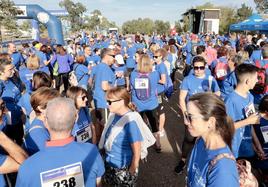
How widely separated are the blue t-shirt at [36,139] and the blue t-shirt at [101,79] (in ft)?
7.85

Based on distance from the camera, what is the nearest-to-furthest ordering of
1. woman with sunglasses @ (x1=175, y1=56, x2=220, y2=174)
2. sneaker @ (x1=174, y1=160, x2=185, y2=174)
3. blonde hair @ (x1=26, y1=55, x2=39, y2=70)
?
1. woman with sunglasses @ (x1=175, y1=56, x2=220, y2=174)
2. sneaker @ (x1=174, y1=160, x2=185, y2=174)
3. blonde hair @ (x1=26, y1=55, x2=39, y2=70)

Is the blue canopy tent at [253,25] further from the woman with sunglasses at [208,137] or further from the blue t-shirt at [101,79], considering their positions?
the woman with sunglasses at [208,137]

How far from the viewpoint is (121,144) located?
2656mm

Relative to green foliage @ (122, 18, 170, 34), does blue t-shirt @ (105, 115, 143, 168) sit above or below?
below

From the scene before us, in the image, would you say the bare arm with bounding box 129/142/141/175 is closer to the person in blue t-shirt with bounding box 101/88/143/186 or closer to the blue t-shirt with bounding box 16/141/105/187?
the person in blue t-shirt with bounding box 101/88/143/186

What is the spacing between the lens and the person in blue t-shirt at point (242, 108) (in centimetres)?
285

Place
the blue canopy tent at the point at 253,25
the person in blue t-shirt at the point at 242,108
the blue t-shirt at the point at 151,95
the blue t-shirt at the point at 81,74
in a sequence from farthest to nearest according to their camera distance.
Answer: the blue canopy tent at the point at 253,25, the blue t-shirt at the point at 81,74, the blue t-shirt at the point at 151,95, the person in blue t-shirt at the point at 242,108

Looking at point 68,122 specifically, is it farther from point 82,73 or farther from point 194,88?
point 82,73

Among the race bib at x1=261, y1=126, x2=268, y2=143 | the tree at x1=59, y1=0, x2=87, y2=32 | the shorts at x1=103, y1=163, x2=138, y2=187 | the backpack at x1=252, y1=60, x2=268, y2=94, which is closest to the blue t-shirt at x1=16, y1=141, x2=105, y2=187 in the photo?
the shorts at x1=103, y1=163, x2=138, y2=187

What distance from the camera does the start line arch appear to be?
18.3 metres

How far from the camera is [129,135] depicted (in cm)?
261

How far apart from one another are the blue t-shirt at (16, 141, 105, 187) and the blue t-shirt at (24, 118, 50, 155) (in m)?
0.55

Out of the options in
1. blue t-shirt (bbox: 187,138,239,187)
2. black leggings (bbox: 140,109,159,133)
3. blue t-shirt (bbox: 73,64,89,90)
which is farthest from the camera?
blue t-shirt (bbox: 73,64,89,90)

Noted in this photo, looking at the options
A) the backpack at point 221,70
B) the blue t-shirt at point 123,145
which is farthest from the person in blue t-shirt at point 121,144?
the backpack at point 221,70
